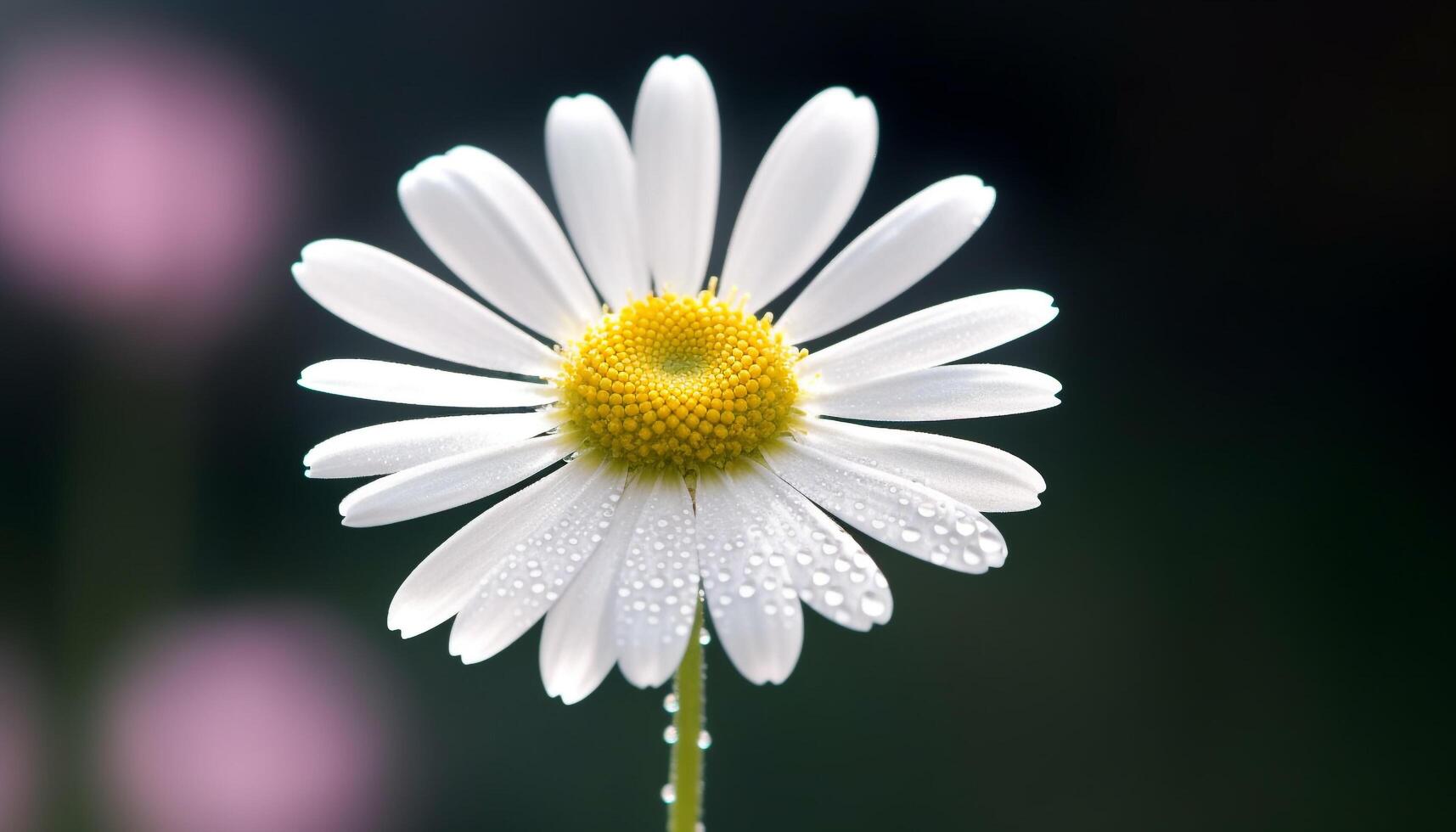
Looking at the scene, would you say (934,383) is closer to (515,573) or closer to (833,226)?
(833,226)

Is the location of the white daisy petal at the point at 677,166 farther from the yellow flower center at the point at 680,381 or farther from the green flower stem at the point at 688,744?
the green flower stem at the point at 688,744

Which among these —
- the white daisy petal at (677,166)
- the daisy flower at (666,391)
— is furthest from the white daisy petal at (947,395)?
the white daisy petal at (677,166)

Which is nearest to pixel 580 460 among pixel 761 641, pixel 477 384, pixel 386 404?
pixel 477 384

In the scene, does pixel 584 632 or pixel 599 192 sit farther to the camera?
pixel 599 192

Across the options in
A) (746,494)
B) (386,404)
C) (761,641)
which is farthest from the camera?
(386,404)

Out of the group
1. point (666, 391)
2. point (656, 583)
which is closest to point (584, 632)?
point (656, 583)

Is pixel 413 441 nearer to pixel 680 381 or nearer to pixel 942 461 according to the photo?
pixel 680 381
